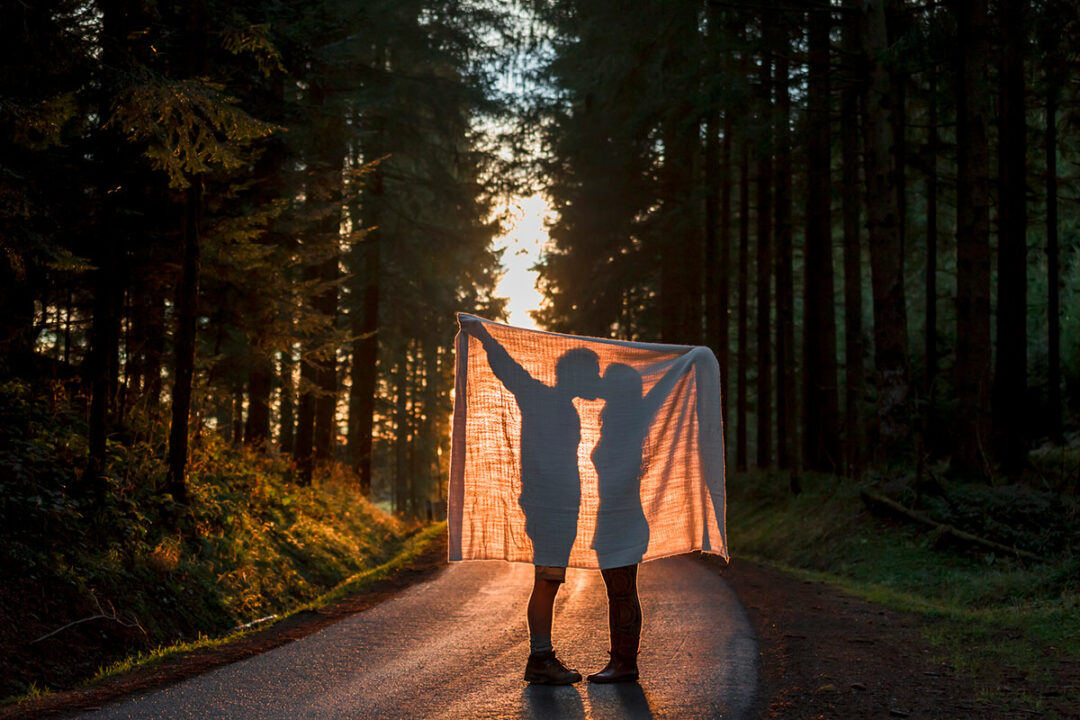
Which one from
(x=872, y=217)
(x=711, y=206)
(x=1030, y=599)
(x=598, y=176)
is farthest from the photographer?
(x=598, y=176)

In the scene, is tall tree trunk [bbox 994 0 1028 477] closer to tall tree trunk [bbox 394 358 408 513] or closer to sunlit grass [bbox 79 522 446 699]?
sunlit grass [bbox 79 522 446 699]

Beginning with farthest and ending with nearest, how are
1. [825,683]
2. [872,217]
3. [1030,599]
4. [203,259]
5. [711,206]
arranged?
[711,206] → [872,217] → [203,259] → [1030,599] → [825,683]

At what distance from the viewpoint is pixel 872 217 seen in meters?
15.9

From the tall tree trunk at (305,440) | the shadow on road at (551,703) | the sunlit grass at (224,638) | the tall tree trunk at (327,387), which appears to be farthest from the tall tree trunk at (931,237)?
the shadow on road at (551,703)

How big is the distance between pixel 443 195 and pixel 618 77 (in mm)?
6000

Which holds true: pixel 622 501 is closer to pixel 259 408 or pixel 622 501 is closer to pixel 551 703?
pixel 551 703

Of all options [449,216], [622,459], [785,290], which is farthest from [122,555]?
[449,216]

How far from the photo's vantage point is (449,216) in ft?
85.2

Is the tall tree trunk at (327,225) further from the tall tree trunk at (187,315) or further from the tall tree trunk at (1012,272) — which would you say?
the tall tree trunk at (1012,272)

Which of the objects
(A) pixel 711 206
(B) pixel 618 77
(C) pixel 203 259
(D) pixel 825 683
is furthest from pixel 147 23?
(A) pixel 711 206

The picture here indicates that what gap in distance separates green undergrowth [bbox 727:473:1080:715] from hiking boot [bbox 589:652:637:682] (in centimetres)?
241

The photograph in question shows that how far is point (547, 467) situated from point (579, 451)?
259 mm

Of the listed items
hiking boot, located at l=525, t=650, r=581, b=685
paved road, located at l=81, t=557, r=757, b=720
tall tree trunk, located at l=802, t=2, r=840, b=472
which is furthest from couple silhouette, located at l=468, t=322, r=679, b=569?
tall tree trunk, located at l=802, t=2, r=840, b=472

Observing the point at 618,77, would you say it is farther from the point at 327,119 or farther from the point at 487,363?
the point at 487,363
